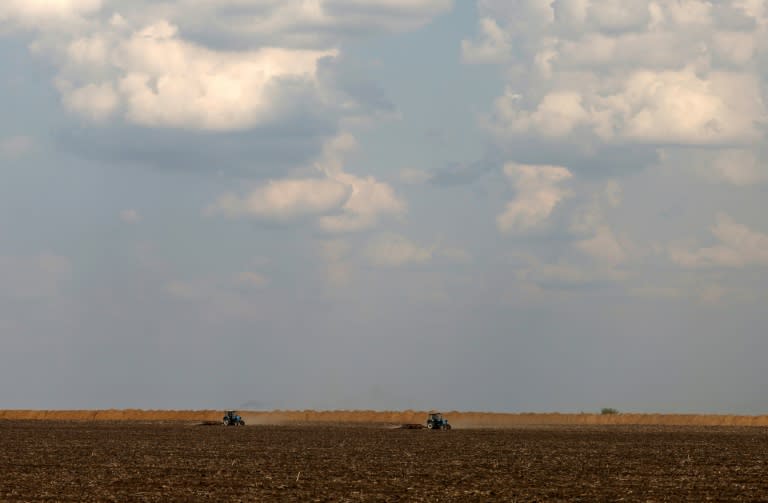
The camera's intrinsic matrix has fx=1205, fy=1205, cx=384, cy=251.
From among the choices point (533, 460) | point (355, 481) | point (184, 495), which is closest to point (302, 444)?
point (533, 460)

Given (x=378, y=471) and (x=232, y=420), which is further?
(x=232, y=420)

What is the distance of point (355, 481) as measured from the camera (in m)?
45.2

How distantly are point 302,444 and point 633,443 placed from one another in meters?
21.9

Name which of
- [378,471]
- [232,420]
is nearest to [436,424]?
[232,420]

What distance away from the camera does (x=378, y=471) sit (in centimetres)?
5044

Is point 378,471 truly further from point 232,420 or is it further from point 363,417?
point 363,417

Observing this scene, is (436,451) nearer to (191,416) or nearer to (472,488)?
(472,488)

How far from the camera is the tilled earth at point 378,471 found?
40406 mm

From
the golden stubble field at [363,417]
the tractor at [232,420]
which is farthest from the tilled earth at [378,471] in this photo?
the golden stubble field at [363,417]

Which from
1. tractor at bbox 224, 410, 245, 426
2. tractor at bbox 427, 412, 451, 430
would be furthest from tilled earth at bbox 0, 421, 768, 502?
tractor at bbox 224, 410, 245, 426

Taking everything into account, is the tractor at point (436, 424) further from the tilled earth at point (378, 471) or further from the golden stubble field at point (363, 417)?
the golden stubble field at point (363, 417)

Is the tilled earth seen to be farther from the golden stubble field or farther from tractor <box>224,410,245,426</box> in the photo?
the golden stubble field

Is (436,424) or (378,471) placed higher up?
(436,424)

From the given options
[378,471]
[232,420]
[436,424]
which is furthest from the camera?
[232,420]
